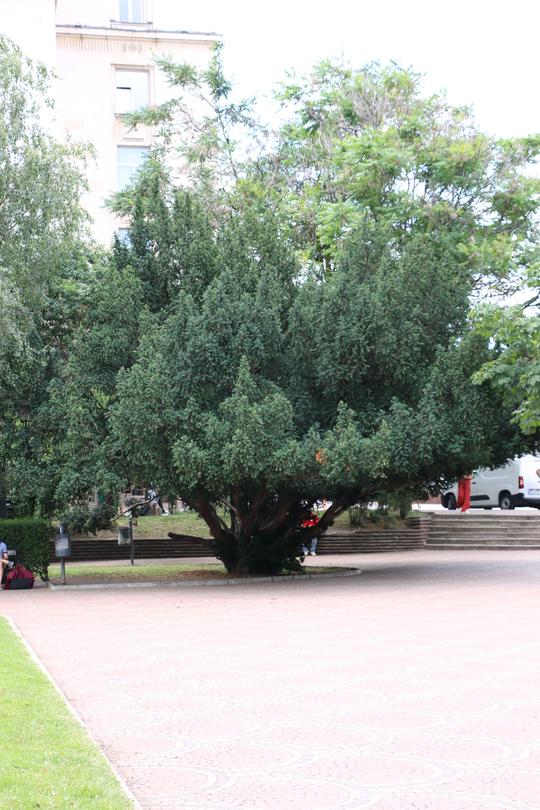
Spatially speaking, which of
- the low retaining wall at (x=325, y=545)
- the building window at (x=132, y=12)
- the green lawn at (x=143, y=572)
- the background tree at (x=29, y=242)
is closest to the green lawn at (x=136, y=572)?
the green lawn at (x=143, y=572)

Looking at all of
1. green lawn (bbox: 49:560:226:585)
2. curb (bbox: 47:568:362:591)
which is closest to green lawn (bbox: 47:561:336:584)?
green lawn (bbox: 49:560:226:585)

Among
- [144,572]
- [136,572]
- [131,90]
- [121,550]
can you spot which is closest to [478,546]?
[121,550]

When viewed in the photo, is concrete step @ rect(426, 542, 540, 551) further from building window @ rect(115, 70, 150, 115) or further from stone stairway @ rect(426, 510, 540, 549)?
building window @ rect(115, 70, 150, 115)

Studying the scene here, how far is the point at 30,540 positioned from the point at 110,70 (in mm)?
32268

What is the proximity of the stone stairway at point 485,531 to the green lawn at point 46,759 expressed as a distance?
1034 inches

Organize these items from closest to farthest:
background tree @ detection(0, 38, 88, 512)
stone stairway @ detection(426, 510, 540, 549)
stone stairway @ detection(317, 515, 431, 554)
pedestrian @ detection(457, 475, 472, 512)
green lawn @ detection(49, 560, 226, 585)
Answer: background tree @ detection(0, 38, 88, 512), green lawn @ detection(49, 560, 226, 585), stone stairway @ detection(426, 510, 540, 549), stone stairway @ detection(317, 515, 431, 554), pedestrian @ detection(457, 475, 472, 512)

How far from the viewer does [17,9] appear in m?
48.1

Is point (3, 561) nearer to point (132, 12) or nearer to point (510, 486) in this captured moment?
point (510, 486)

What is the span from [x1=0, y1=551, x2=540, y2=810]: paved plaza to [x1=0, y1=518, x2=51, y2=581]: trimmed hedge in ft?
18.9

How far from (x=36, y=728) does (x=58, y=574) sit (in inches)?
805

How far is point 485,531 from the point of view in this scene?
115 ft

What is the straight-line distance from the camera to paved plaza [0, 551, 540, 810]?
6277 mm

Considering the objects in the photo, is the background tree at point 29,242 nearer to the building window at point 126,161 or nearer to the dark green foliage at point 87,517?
the dark green foliage at point 87,517

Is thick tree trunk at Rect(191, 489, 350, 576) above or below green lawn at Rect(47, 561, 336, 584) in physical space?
above
